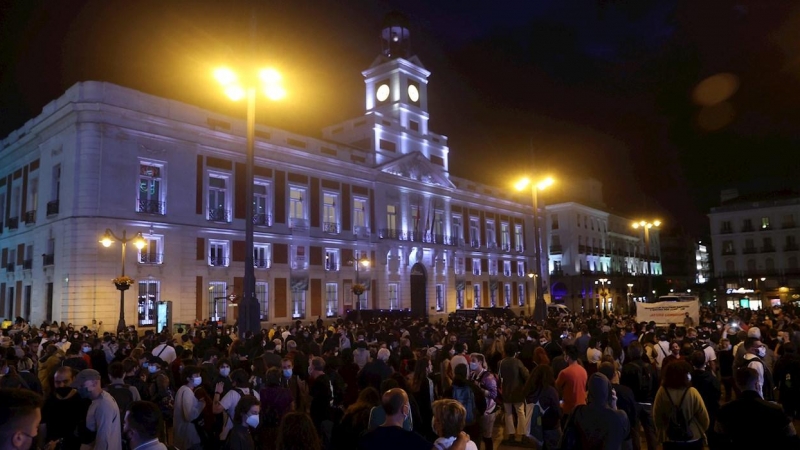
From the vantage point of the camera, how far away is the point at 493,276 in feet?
180

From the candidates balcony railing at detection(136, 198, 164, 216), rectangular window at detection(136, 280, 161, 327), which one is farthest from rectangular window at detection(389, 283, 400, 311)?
balcony railing at detection(136, 198, 164, 216)

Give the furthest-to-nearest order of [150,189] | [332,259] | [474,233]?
[474,233] < [332,259] < [150,189]

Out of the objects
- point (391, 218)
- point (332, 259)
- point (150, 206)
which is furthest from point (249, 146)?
point (391, 218)

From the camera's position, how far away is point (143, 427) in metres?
4.21

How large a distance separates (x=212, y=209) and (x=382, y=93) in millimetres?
20966

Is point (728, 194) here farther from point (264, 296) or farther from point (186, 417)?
point (186, 417)

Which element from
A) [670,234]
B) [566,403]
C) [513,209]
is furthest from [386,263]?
[670,234]

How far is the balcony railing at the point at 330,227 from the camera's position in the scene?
38.6m

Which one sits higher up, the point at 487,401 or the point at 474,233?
the point at 474,233

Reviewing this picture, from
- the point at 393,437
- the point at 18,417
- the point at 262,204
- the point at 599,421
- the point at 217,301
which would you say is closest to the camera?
the point at 18,417

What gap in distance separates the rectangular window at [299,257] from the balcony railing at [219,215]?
4.85 metres

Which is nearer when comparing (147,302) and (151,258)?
(147,302)

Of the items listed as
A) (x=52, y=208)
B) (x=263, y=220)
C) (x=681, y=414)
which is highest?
(x=52, y=208)

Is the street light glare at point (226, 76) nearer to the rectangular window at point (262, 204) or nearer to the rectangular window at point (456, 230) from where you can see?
the rectangular window at point (262, 204)
